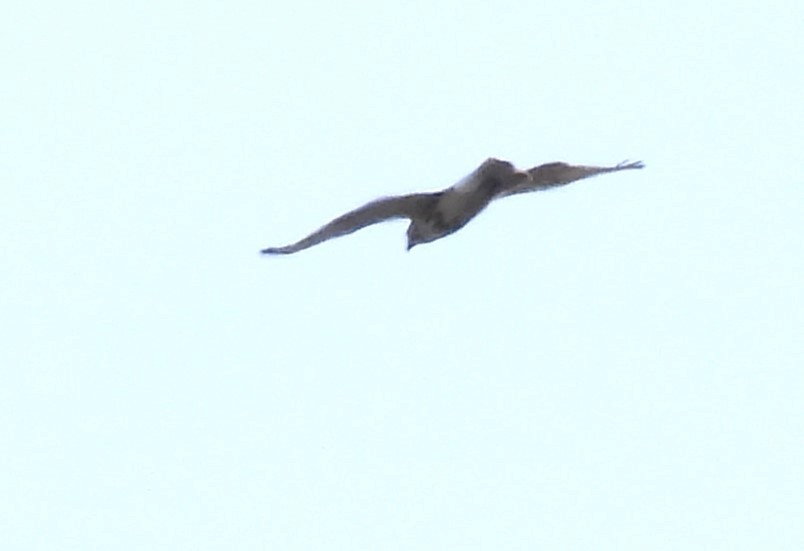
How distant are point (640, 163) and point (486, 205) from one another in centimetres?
111

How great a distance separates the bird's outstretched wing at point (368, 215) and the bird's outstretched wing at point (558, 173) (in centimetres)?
66

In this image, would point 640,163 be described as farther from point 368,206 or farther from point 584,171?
point 368,206

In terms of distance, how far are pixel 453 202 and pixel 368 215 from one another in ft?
1.94

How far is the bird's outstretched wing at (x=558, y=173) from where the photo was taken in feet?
60.9

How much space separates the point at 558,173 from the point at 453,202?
836 millimetres

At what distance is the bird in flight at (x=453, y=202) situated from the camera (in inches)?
715

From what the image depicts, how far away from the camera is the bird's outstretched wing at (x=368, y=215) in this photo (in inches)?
711

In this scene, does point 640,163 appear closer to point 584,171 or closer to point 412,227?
point 584,171

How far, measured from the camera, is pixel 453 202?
727 inches

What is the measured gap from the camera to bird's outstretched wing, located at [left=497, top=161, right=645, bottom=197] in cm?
1856

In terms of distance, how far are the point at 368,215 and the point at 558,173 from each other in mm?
1403

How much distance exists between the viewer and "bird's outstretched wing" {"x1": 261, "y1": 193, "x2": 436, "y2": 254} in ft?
59.2

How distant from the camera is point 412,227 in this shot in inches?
A: 741

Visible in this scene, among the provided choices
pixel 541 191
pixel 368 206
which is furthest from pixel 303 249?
pixel 541 191
